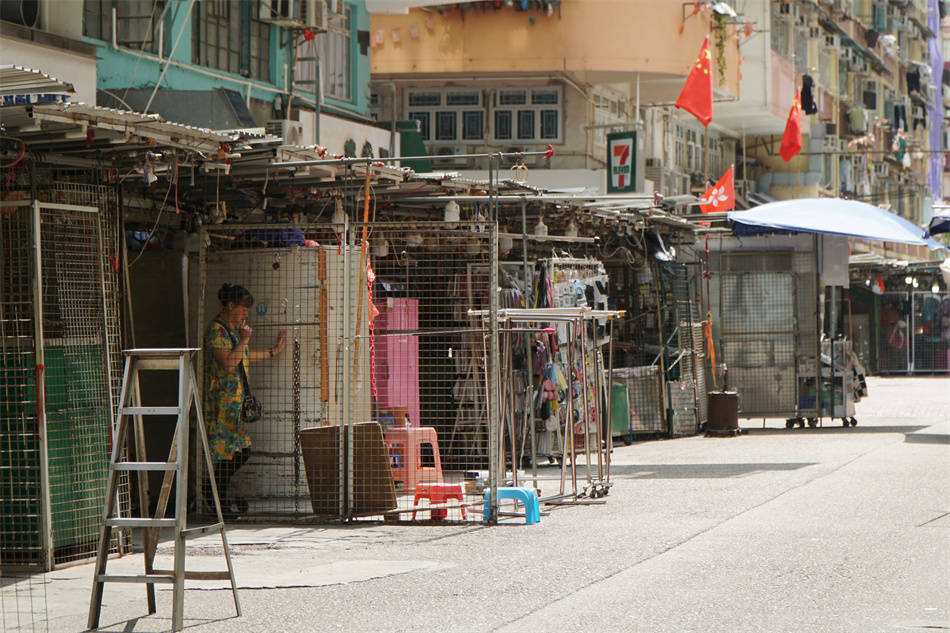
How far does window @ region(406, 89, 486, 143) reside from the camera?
32.0 metres

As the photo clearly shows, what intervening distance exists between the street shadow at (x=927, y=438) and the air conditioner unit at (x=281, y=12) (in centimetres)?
986

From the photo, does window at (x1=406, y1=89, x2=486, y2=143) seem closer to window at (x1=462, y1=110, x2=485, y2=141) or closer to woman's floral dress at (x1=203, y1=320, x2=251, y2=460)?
window at (x1=462, y1=110, x2=485, y2=141)

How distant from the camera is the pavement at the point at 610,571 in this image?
7.98 meters

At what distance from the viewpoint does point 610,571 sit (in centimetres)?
955

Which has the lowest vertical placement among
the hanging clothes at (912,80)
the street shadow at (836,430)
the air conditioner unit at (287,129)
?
the street shadow at (836,430)

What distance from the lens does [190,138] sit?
34.2 feet

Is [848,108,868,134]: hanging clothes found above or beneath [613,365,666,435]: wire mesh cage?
above

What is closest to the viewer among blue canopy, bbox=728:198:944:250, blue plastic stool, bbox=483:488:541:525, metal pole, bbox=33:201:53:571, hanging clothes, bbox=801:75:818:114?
metal pole, bbox=33:201:53:571

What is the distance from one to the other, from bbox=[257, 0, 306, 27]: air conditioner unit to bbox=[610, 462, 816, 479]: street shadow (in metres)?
7.51

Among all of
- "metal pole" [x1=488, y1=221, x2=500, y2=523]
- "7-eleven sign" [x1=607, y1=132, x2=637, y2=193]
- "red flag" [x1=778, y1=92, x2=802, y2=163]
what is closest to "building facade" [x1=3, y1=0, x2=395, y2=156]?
"metal pole" [x1=488, y1=221, x2=500, y2=523]

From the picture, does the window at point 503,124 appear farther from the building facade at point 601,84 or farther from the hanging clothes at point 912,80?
the hanging clothes at point 912,80

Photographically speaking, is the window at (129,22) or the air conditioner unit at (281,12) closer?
Result: the window at (129,22)

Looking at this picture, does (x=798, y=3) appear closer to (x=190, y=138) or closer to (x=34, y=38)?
(x=34, y=38)

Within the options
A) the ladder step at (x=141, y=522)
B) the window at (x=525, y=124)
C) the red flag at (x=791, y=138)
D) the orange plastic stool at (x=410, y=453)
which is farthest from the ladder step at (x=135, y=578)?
the red flag at (x=791, y=138)
